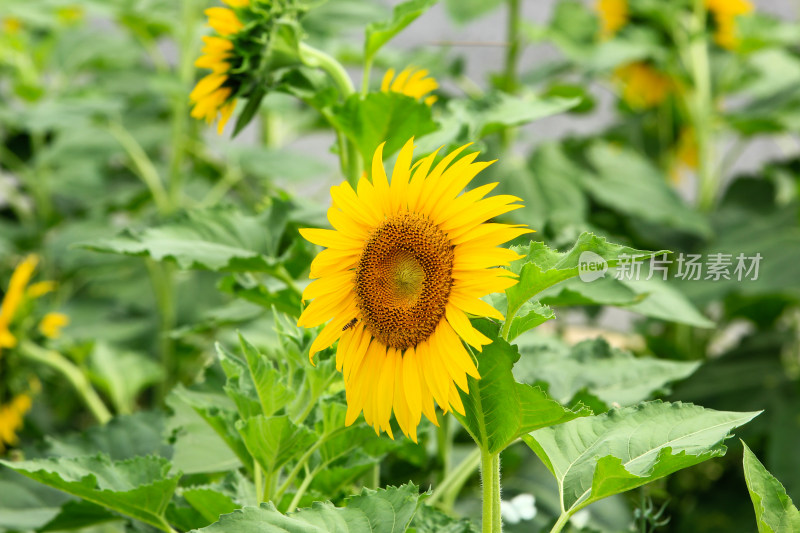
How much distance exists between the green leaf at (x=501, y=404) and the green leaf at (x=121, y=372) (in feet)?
2.00

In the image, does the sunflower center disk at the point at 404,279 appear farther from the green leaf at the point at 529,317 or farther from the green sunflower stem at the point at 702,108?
the green sunflower stem at the point at 702,108

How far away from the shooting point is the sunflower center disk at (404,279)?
0.34 m

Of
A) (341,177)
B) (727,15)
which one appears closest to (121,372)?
(341,177)

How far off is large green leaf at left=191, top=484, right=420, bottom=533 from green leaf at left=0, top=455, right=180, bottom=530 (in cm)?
8

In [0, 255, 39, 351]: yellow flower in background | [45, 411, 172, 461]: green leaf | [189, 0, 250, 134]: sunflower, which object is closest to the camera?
[189, 0, 250, 134]: sunflower

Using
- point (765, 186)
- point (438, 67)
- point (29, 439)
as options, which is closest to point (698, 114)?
point (765, 186)

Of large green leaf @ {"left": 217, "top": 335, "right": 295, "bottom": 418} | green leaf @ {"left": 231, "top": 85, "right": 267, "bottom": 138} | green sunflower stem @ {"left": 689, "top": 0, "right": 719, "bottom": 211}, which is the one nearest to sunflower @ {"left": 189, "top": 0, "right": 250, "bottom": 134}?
green leaf @ {"left": 231, "top": 85, "right": 267, "bottom": 138}

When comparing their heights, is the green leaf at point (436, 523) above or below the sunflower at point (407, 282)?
below

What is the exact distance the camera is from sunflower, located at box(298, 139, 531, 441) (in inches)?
13.1

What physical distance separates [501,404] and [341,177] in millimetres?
659

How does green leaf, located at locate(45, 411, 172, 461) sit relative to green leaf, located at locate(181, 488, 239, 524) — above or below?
below

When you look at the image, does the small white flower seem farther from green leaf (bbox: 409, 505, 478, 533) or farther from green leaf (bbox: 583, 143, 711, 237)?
green leaf (bbox: 583, 143, 711, 237)

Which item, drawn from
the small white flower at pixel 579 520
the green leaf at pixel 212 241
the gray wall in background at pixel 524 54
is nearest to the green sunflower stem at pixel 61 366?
the green leaf at pixel 212 241

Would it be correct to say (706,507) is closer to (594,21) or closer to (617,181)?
(617,181)
